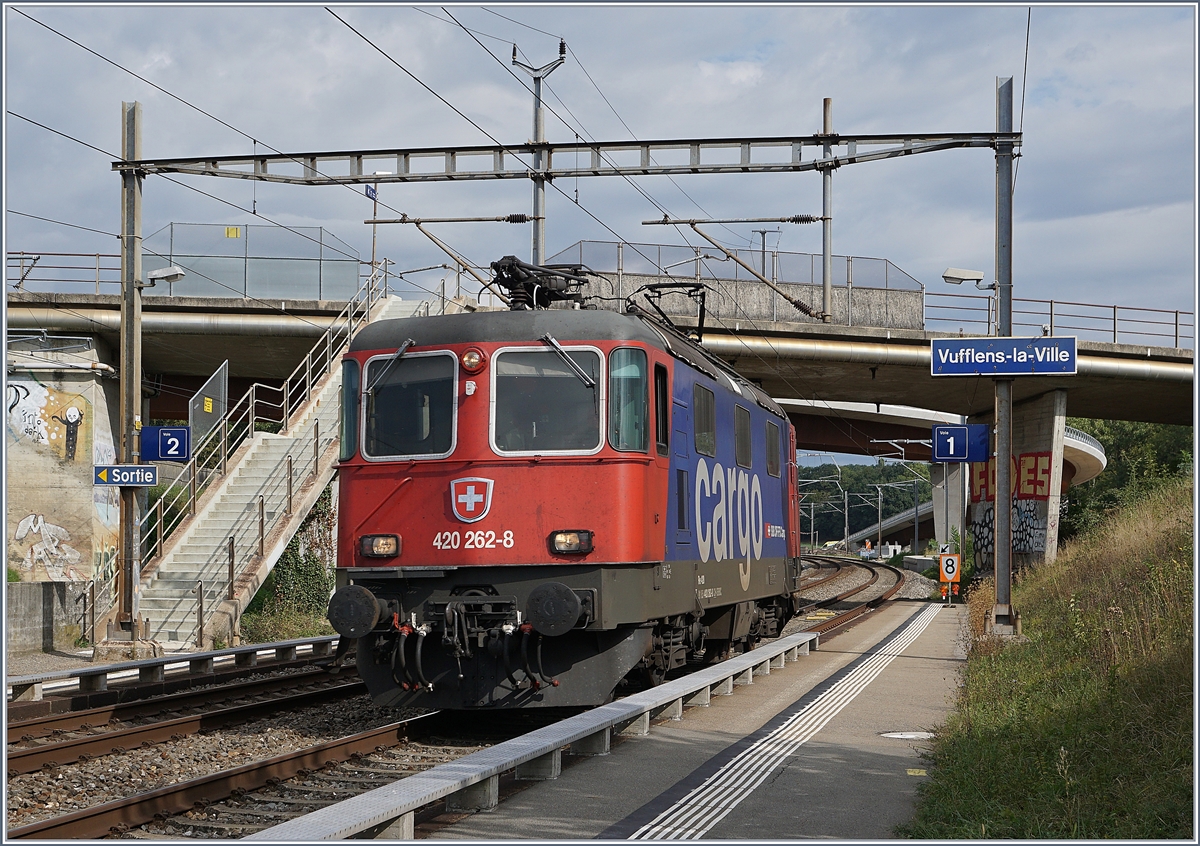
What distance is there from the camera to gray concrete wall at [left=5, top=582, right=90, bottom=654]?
17.6 m

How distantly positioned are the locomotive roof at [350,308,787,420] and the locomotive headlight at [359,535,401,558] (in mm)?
1730

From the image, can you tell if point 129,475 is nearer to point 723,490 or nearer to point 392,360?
point 392,360

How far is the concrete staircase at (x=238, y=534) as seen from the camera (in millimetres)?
17656

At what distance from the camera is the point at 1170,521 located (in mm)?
17141

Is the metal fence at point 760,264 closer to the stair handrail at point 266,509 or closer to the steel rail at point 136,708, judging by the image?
the stair handrail at point 266,509

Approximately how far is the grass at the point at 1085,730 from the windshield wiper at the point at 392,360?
5.48 meters

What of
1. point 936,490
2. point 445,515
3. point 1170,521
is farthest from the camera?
point 936,490

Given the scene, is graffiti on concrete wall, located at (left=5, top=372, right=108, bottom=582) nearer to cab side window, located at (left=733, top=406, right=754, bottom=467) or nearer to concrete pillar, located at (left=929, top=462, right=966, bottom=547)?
cab side window, located at (left=733, top=406, right=754, bottom=467)

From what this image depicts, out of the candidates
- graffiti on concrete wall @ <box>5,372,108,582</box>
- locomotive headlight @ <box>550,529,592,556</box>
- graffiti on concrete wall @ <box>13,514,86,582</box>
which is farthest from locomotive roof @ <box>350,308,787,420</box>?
graffiti on concrete wall @ <box>13,514,86,582</box>

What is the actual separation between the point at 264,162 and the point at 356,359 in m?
8.60

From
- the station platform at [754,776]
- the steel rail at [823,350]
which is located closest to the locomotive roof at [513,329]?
the station platform at [754,776]

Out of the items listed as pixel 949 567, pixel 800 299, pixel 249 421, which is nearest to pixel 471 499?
A: pixel 249 421

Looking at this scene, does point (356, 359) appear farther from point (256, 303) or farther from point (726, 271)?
point (726, 271)

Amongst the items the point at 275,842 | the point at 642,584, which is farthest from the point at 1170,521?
the point at 275,842
